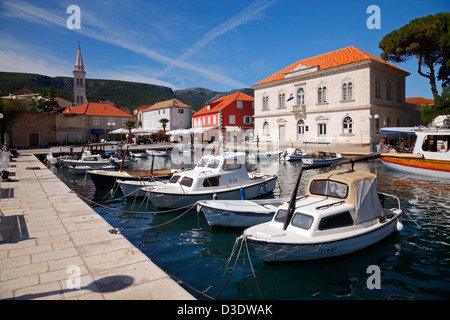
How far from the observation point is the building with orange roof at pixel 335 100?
38188mm

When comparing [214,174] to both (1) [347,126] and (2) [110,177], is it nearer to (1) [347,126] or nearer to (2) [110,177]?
(2) [110,177]

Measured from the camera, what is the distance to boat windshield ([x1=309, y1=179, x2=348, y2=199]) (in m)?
8.62

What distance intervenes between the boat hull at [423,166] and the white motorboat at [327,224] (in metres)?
14.7

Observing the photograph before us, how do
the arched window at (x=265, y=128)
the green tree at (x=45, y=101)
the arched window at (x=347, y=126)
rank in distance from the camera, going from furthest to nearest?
the green tree at (x=45, y=101)
the arched window at (x=265, y=128)
the arched window at (x=347, y=126)

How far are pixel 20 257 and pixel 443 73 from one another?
47.8m

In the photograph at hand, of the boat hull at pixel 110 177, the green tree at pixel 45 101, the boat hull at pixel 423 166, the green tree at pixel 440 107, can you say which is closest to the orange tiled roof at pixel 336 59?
the green tree at pixel 440 107

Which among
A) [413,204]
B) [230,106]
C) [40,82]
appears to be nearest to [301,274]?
[413,204]

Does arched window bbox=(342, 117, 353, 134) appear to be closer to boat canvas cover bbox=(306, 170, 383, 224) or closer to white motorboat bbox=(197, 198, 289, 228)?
white motorboat bbox=(197, 198, 289, 228)

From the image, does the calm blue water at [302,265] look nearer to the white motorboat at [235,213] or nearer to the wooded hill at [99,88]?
the white motorboat at [235,213]

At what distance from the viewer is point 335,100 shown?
4091 cm

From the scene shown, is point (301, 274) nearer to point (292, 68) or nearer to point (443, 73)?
point (443, 73)

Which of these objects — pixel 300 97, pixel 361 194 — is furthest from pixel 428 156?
pixel 300 97

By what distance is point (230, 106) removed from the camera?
5972cm

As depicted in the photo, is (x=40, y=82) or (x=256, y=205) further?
(x=40, y=82)
